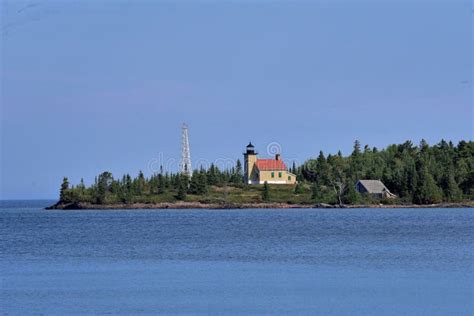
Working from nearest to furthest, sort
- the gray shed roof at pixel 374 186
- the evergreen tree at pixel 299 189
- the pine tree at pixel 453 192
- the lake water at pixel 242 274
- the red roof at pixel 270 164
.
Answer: the lake water at pixel 242 274 → the pine tree at pixel 453 192 → the gray shed roof at pixel 374 186 → the evergreen tree at pixel 299 189 → the red roof at pixel 270 164

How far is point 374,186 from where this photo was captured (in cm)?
12862

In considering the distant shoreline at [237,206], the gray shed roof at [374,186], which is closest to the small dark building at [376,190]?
the gray shed roof at [374,186]

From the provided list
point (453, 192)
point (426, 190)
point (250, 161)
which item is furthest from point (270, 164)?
point (453, 192)

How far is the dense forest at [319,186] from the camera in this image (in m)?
125

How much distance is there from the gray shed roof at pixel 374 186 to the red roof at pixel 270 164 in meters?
14.8

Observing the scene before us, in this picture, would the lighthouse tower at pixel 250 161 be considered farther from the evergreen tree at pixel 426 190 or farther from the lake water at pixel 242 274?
the lake water at pixel 242 274

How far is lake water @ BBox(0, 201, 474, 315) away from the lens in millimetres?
27812

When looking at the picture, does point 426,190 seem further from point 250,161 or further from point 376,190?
point 250,161

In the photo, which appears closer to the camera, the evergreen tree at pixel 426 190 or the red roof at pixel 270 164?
the evergreen tree at pixel 426 190

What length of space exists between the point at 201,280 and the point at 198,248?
17.3 meters

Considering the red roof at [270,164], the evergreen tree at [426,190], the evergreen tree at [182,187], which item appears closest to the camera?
the evergreen tree at [426,190]

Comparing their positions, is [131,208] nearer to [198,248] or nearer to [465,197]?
[465,197]

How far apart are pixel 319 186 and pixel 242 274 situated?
315 ft

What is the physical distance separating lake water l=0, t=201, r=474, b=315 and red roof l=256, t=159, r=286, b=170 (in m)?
73.6
